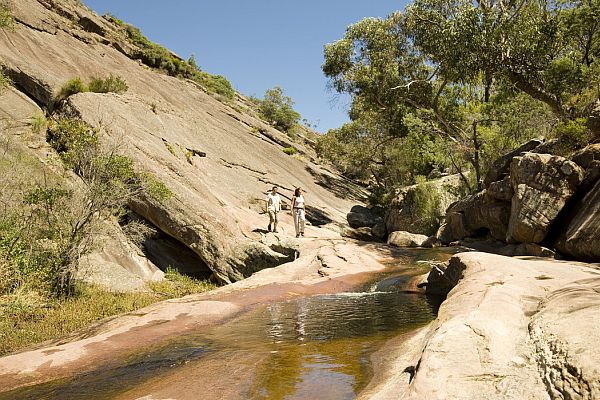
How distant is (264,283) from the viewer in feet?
46.0

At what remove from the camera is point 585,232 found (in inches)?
433

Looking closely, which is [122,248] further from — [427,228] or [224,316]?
[427,228]

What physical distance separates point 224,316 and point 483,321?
273 inches

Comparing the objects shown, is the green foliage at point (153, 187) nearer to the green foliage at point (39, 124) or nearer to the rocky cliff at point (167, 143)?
the rocky cliff at point (167, 143)

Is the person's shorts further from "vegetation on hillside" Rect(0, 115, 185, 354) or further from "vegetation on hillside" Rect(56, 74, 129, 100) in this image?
"vegetation on hillside" Rect(56, 74, 129, 100)

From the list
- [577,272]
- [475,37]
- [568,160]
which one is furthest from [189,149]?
[577,272]

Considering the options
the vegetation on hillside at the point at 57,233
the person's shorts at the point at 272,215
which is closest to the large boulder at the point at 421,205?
the person's shorts at the point at 272,215

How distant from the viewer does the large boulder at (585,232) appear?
10.6 meters

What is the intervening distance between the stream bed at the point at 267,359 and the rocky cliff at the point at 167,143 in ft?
22.6

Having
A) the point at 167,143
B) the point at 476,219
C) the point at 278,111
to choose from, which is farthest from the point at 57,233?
the point at 278,111

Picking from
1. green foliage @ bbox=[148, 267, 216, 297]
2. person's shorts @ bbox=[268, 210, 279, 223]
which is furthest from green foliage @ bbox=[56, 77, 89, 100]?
person's shorts @ bbox=[268, 210, 279, 223]

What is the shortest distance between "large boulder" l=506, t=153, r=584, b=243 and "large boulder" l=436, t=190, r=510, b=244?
8.08 feet

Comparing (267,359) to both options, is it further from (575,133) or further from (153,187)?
(575,133)

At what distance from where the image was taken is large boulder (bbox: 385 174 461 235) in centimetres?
2616
